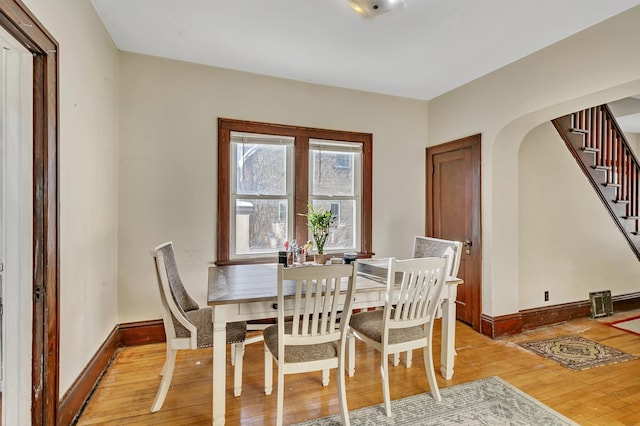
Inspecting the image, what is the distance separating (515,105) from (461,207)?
3.81 feet

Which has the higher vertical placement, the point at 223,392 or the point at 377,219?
the point at 377,219

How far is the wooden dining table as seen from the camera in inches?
73.0

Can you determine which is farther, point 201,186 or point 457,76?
point 457,76

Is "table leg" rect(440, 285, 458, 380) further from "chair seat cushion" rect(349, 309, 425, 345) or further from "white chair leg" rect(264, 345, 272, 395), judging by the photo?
"white chair leg" rect(264, 345, 272, 395)

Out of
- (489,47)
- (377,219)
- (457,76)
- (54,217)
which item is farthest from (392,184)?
(54,217)

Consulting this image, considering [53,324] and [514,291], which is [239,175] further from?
[514,291]

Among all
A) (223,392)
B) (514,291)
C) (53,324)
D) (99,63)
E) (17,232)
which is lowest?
(223,392)

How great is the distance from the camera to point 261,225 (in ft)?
11.3

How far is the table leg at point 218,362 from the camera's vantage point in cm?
185

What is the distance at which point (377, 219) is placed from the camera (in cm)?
389

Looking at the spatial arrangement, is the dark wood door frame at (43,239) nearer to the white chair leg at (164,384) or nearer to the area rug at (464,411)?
the white chair leg at (164,384)

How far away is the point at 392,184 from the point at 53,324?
338 cm

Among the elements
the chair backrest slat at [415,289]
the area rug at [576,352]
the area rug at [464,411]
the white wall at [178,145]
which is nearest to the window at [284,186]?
the white wall at [178,145]

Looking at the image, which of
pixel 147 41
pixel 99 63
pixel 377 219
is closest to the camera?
pixel 99 63
